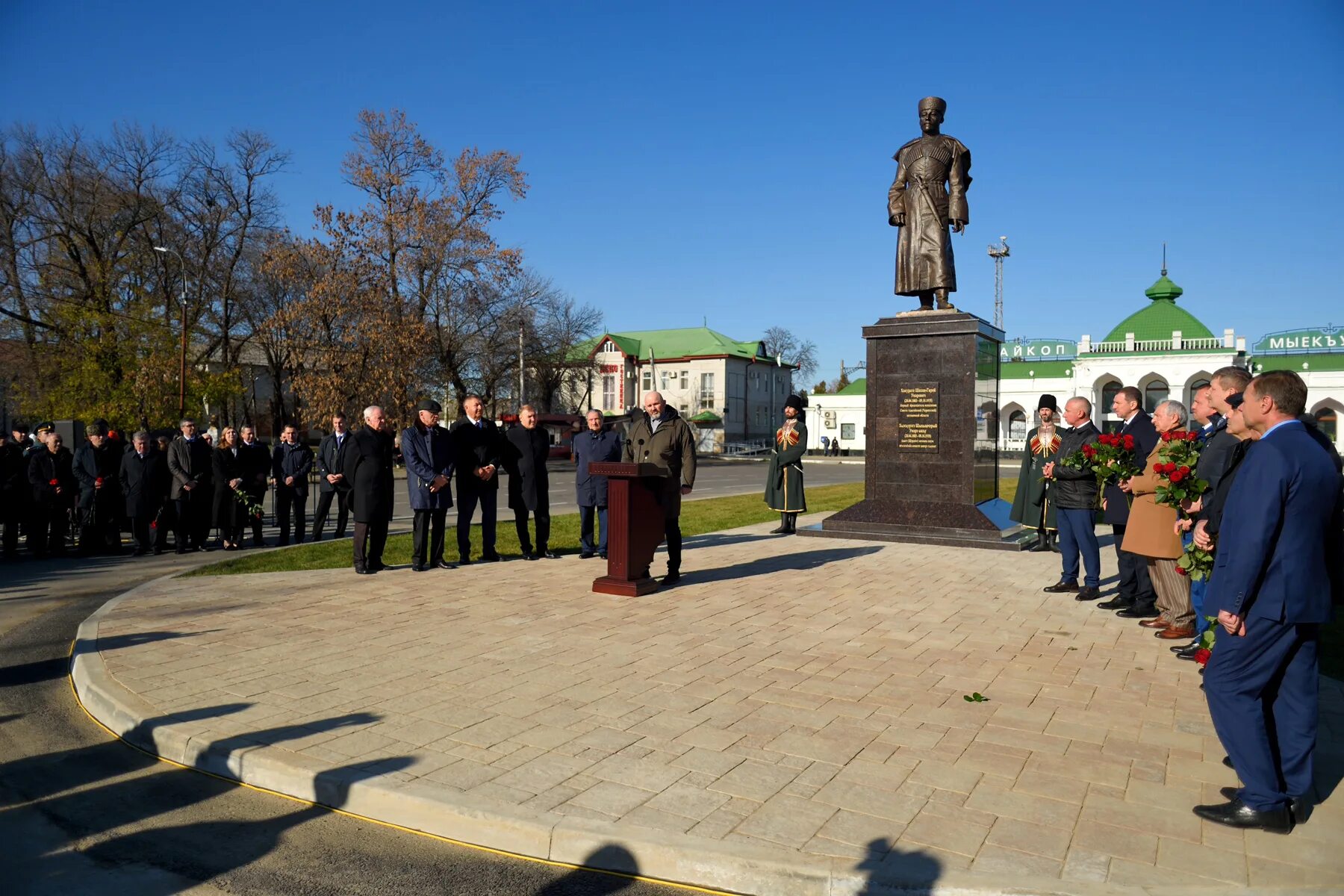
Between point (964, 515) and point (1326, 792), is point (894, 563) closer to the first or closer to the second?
point (964, 515)

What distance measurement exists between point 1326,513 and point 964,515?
32.1 ft

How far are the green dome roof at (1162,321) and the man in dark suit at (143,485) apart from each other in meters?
69.0

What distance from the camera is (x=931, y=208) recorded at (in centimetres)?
1451

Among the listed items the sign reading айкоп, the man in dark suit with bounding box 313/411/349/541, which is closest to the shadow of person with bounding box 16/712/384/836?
the man in dark suit with bounding box 313/411/349/541

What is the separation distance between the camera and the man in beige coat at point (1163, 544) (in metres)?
7.27

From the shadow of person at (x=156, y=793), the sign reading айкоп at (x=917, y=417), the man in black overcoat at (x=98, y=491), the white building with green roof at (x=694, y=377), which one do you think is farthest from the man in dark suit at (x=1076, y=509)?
the white building with green roof at (x=694, y=377)

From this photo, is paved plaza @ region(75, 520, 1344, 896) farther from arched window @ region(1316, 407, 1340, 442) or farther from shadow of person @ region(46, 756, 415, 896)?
arched window @ region(1316, 407, 1340, 442)

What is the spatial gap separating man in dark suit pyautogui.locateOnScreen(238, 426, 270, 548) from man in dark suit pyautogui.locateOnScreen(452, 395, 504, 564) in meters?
4.68

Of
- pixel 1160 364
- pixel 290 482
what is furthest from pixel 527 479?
pixel 1160 364

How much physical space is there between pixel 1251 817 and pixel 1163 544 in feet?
13.2

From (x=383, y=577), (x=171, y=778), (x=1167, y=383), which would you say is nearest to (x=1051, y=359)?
(x=1167, y=383)

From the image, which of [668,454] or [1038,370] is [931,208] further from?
[1038,370]

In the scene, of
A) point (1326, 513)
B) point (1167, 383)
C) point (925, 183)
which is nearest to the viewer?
point (1326, 513)

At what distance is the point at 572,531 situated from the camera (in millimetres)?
15078
